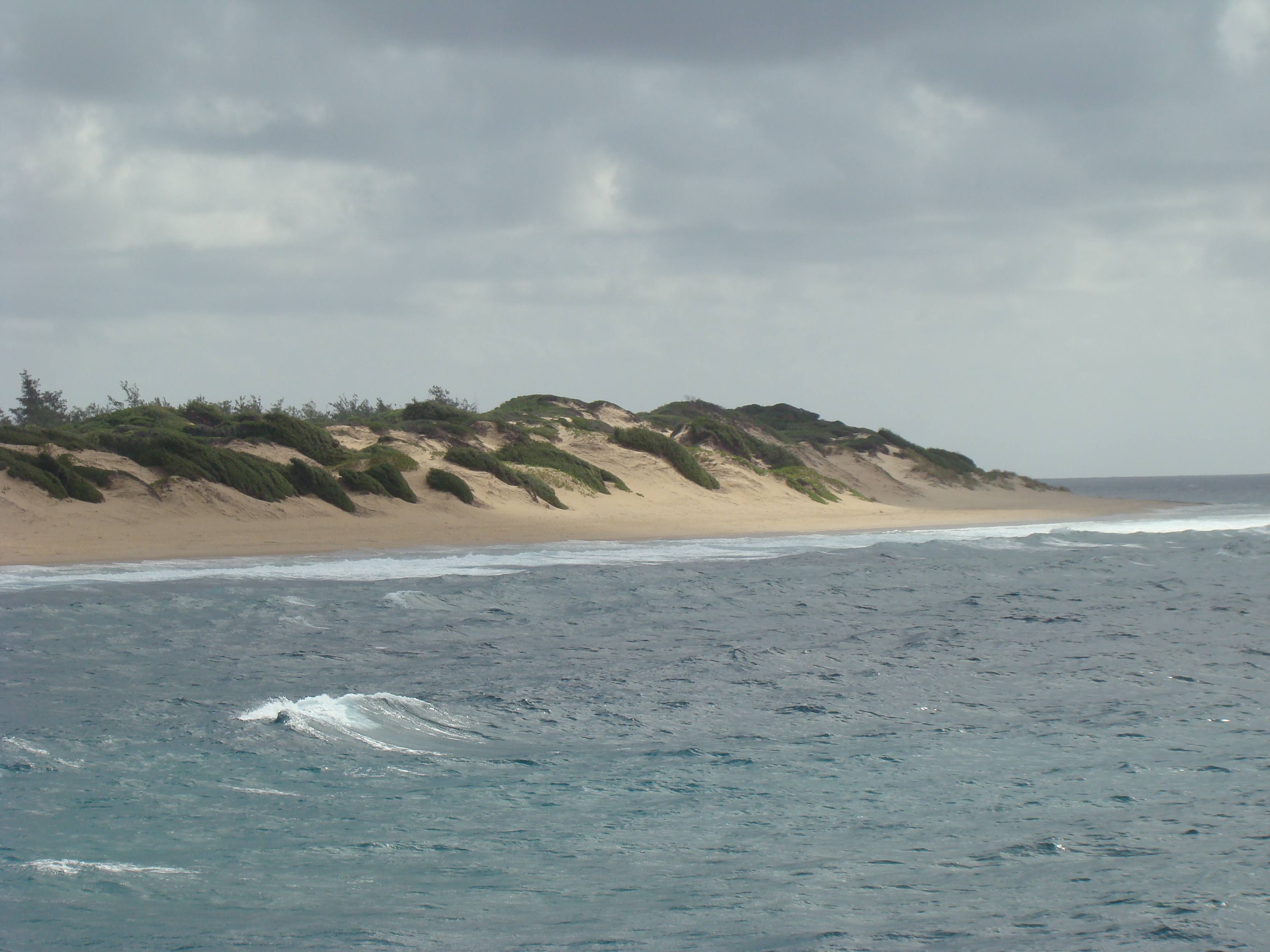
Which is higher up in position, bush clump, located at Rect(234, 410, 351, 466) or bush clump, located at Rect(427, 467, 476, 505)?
bush clump, located at Rect(234, 410, 351, 466)

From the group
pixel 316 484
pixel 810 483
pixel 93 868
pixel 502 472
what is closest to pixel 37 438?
pixel 316 484

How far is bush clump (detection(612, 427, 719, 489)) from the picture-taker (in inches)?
1444

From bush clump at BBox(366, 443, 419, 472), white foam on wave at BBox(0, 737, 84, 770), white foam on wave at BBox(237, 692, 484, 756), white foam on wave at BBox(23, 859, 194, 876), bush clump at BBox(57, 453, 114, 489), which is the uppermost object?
bush clump at BBox(366, 443, 419, 472)

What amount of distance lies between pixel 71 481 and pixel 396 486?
7.15m

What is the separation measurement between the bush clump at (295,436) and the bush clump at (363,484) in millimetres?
1294

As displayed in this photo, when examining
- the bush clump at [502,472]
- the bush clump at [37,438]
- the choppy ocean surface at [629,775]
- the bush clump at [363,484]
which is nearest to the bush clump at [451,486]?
the bush clump at [363,484]

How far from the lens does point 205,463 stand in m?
23.8

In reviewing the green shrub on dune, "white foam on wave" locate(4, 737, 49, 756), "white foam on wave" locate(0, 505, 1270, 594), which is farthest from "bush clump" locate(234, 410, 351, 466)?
"white foam on wave" locate(4, 737, 49, 756)

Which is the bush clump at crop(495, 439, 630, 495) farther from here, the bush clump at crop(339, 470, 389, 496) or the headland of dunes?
the bush clump at crop(339, 470, 389, 496)

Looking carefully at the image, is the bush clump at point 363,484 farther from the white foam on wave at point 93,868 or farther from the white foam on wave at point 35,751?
the white foam on wave at point 93,868

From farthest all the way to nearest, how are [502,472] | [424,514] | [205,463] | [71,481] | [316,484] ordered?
[502,472]
[424,514]
[316,484]
[205,463]
[71,481]

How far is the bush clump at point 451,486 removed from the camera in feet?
88.8

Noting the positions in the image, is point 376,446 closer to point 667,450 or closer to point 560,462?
point 560,462

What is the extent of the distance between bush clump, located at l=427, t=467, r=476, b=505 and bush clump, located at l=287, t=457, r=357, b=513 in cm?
267
